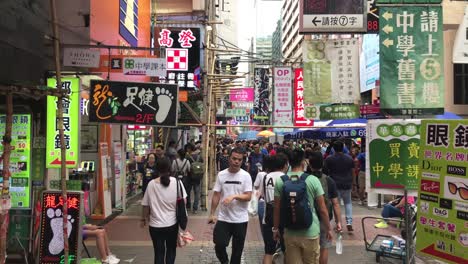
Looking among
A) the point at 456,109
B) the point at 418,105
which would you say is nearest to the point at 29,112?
the point at 418,105

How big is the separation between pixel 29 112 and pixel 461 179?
20.4ft

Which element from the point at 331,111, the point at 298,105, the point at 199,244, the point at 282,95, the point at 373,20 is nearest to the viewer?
the point at 199,244

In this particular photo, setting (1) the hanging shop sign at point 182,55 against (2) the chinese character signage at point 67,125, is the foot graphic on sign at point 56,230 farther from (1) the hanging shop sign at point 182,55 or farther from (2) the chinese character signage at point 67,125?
(1) the hanging shop sign at point 182,55

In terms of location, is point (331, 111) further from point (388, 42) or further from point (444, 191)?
point (444, 191)

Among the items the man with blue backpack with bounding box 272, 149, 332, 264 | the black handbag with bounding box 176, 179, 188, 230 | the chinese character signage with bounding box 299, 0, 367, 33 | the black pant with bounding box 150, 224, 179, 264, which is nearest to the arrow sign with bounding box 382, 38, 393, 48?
the chinese character signage with bounding box 299, 0, 367, 33

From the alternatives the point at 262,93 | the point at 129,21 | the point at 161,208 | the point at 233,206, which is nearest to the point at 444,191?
the point at 233,206

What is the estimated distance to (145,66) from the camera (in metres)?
8.55

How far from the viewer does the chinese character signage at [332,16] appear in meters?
7.94

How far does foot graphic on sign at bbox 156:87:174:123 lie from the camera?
8172 millimetres

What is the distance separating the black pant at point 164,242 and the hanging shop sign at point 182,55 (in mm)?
9965

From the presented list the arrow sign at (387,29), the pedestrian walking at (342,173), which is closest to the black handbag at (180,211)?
the arrow sign at (387,29)

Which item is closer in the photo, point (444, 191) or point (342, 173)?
point (444, 191)

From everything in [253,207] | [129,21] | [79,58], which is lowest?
[253,207]

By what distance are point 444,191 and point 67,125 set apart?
5.86 m
